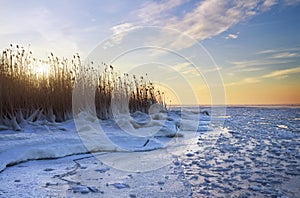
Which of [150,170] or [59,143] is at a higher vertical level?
[59,143]

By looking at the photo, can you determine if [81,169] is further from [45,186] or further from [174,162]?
[174,162]

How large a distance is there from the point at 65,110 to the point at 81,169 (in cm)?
393

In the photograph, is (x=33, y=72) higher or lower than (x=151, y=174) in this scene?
higher

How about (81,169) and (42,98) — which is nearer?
(81,169)

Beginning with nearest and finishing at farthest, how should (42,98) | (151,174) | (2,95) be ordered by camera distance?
(151,174) < (2,95) < (42,98)

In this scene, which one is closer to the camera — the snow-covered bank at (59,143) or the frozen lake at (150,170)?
the frozen lake at (150,170)

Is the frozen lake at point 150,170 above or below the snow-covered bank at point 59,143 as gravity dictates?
below

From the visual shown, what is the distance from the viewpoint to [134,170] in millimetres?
2672

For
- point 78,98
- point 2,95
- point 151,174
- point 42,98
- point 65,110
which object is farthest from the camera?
point 78,98

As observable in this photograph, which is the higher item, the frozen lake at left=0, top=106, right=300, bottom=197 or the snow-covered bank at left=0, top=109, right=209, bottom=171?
the snow-covered bank at left=0, top=109, right=209, bottom=171

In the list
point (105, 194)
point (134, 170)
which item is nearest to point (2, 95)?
point (134, 170)

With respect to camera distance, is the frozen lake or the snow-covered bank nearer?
the frozen lake

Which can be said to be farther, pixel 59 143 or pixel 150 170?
pixel 59 143

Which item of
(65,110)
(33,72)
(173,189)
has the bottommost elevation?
(173,189)
